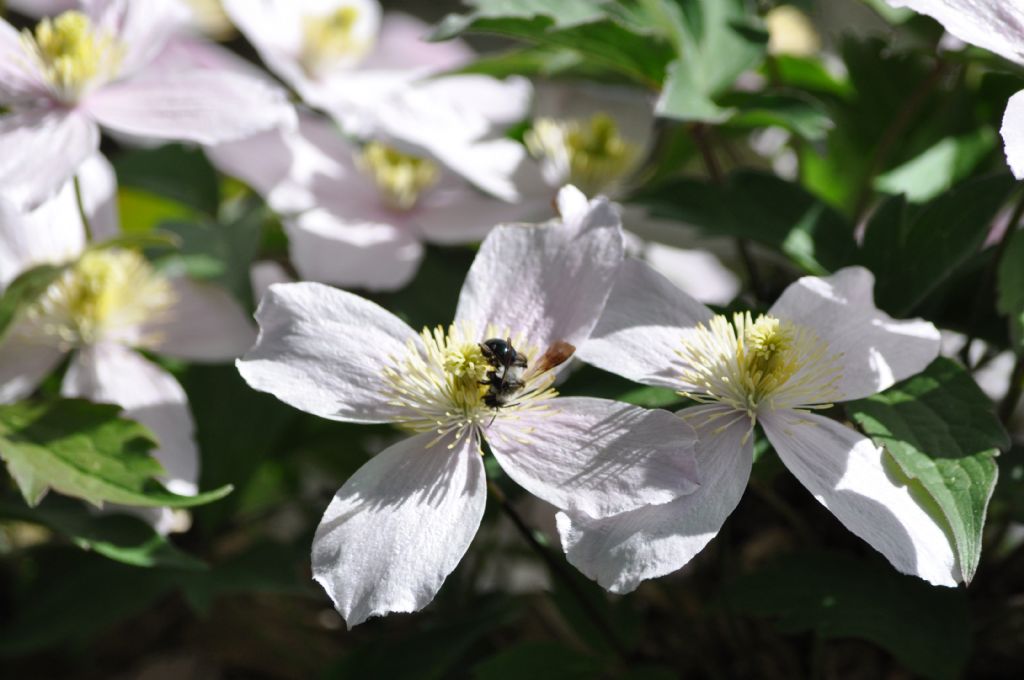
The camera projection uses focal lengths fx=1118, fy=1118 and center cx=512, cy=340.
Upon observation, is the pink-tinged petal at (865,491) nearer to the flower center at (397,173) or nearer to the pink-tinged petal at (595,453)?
the pink-tinged petal at (595,453)

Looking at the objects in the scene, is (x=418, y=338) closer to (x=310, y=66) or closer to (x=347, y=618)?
(x=347, y=618)

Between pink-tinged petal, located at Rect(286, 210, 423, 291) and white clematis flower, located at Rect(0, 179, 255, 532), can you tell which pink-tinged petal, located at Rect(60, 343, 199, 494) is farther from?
pink-tinged petal, located at Rect(286, 210, 423, 291)

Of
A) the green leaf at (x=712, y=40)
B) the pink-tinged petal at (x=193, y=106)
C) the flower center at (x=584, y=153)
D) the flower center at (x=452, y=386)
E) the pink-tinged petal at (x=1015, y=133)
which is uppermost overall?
the pink-tinged petal at (x=1015, y=133)

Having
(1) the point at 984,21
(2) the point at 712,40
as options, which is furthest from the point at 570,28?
(1) the point at 984,21

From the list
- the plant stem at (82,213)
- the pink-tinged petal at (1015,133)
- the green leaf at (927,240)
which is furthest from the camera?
the plant stem at (82,213)

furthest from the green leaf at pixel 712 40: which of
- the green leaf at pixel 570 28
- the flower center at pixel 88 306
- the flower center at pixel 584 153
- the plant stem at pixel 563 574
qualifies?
the flower center at pixel 88 306

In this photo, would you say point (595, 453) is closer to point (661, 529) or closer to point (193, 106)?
point (661, 529)

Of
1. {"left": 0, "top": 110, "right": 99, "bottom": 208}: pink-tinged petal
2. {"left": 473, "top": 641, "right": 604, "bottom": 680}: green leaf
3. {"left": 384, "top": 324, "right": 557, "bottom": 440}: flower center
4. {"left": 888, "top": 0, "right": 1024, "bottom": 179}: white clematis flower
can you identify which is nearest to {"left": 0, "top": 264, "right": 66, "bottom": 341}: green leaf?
{"left": 0, "top": 110, "right": 99, "bottom": 208}: pink-tinged petal
